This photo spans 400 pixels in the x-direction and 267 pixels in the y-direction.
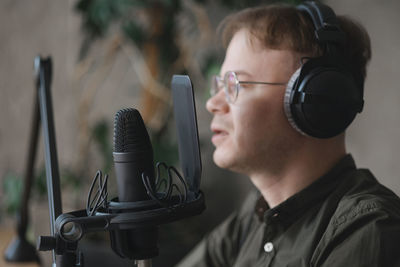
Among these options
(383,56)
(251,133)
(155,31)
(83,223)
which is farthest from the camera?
(155,31)

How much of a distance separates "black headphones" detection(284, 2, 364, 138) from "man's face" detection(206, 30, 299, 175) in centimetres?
7

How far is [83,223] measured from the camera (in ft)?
2.06

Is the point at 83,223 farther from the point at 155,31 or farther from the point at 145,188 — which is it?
the point at 155,31

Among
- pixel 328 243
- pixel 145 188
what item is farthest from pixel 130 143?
pixel 328 243

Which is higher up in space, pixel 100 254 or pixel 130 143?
pixel 130 143

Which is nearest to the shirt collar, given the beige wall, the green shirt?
the green shirt

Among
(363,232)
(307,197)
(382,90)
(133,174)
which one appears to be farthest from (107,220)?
(382,90)

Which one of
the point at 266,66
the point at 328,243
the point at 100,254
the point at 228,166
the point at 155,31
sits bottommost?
the point at 100,254

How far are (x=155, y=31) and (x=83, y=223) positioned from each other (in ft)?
5.86

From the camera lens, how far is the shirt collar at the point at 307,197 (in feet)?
3.55

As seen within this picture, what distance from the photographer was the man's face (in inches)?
43.3

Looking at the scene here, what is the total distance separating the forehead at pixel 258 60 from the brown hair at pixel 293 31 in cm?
1

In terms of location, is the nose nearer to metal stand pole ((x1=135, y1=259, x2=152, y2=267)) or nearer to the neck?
the neck

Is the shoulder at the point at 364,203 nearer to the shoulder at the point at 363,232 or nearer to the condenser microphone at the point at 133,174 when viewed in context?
the shoulder at the point at 363,232
